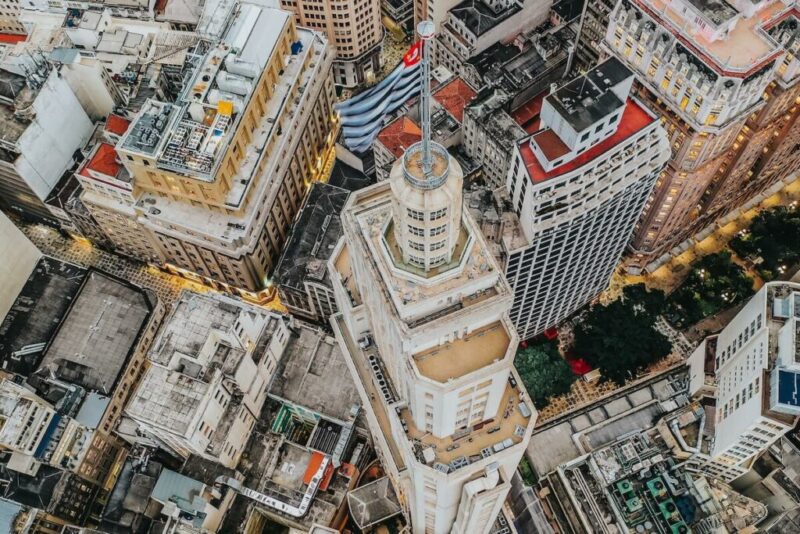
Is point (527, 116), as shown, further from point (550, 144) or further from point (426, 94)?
point (426, 94)

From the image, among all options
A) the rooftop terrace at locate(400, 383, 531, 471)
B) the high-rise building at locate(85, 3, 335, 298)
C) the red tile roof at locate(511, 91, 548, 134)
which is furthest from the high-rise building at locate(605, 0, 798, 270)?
the high-rise building at locate(85, 3, 335, 298)

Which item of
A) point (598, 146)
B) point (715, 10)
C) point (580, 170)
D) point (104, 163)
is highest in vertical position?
point (715, 10)

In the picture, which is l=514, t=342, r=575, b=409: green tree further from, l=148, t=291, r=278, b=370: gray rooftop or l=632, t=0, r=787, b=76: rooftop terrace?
l=632, t=0, r=787, b=76: rooftop terrace

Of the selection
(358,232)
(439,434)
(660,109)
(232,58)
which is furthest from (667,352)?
(232,58)

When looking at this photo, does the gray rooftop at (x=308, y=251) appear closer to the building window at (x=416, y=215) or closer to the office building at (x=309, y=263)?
the office building at (x=309, y=263)

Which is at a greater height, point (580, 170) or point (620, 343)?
point (580, 170)

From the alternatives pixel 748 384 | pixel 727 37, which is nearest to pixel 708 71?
pixel 727 37
